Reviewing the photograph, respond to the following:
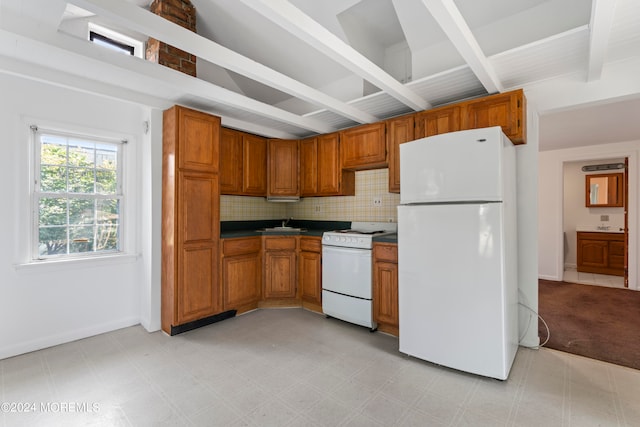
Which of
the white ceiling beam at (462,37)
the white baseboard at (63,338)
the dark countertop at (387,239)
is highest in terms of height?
the white ceiling beam at (462,37)

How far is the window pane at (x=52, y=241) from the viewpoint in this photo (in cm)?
264

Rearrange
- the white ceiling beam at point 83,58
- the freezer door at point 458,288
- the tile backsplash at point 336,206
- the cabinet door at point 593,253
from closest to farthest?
1. the white ceiling beam at point 83,58
2. the freezer door at point 458,288
3. the tile backsplash at point 336,206
4. the cabinet door at point 593,253

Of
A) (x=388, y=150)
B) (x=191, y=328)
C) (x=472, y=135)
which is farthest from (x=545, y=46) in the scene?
(x=191, y=328)

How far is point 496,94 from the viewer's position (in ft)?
8.33

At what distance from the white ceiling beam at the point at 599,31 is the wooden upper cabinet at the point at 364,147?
5.68ft

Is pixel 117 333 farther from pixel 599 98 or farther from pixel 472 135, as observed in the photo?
pixel 599 98

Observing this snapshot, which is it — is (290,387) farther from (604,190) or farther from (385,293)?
(604,190)

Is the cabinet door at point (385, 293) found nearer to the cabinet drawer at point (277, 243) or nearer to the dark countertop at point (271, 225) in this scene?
the dark countertop at point (271, 225)

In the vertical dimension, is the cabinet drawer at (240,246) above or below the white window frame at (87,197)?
below

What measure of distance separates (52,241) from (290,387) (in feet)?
8.32

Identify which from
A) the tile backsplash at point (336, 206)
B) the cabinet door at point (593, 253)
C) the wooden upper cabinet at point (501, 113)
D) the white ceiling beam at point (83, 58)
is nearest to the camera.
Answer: the white ceiling beam at point (83, 58)

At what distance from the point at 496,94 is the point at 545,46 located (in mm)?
527

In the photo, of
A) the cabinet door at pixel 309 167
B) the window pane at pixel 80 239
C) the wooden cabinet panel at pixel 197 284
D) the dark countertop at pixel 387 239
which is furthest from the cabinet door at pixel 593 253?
the window pane at pixel 80 239

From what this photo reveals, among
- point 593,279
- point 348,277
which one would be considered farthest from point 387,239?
point 593,279
